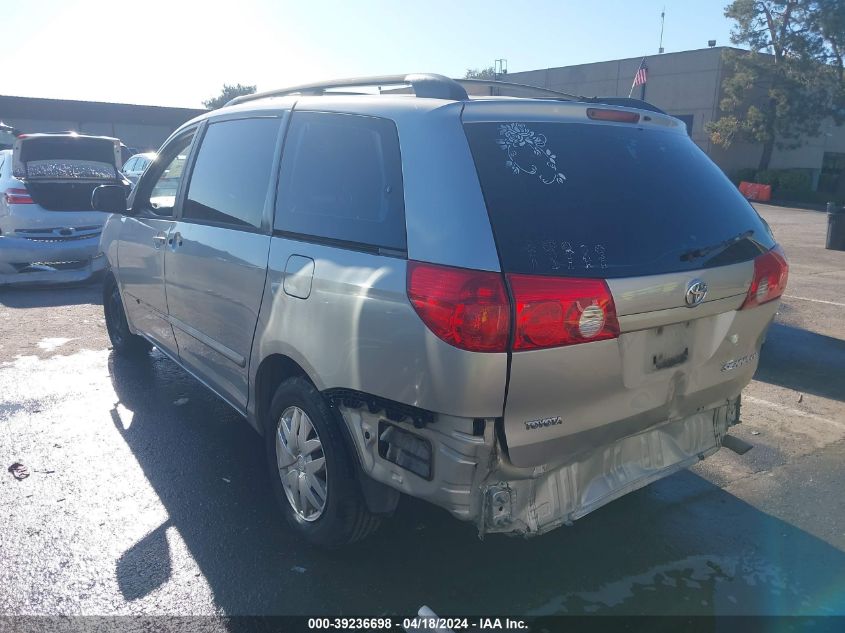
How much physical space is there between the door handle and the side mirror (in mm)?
1097

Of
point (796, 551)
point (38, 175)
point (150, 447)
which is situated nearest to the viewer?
point (796, 551)

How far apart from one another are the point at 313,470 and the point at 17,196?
7850mm

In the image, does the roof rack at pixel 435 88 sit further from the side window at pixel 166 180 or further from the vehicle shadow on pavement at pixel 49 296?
the vehicle shadow on pavement at pixel 49 296

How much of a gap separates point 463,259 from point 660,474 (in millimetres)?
1402

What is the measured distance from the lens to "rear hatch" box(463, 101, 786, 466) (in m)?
2.37

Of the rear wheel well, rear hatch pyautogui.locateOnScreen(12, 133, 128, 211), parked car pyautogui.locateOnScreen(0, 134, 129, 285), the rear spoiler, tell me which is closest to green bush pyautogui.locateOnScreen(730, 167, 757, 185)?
rear hatch pyautogui.locateOnScreen(12, 133, 128, 211)

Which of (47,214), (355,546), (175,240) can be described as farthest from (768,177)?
(355,546)

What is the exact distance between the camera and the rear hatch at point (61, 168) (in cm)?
910

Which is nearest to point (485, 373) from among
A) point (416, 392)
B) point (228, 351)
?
point (416, 392)

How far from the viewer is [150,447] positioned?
429 cm

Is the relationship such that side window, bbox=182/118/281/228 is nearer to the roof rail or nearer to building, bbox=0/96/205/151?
the roof rail

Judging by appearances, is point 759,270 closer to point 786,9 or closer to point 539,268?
point 539,268

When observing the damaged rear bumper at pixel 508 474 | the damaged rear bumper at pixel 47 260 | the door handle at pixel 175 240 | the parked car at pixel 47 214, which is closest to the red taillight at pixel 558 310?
the damaged rear bumper at pixel 508 474

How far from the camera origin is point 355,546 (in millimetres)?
3229
